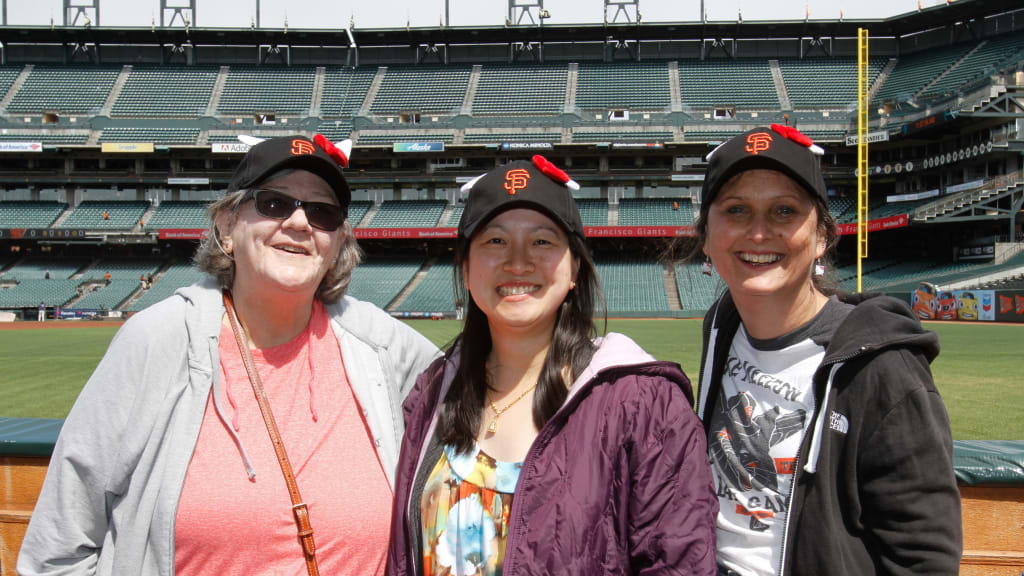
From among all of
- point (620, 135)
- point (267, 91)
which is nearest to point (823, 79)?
point (620, 135)

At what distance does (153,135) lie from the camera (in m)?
42.4

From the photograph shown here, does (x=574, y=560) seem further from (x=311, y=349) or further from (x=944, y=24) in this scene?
(x=944, y=24)

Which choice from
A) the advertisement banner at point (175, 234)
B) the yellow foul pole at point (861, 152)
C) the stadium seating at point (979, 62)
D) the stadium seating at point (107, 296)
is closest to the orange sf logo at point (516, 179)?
the yellow foul pole at point (861, 152)

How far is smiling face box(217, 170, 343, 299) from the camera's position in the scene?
2.31 meters

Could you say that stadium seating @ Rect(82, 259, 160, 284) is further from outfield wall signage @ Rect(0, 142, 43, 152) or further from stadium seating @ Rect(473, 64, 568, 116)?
stadium seating @ Rect(473, 64, 568, 116)

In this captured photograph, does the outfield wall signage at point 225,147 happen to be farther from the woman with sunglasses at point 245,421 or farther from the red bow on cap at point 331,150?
the woman with sunglasses at point 245,421

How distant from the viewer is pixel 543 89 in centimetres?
4509

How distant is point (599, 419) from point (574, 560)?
0.39 metres

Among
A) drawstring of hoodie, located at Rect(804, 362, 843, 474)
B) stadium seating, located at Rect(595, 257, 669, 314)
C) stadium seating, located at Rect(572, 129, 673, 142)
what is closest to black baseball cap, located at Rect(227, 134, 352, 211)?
drawstring of hoodie, located at Rect(804, 362, 843, 474)

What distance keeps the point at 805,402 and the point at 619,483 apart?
786 millimetres

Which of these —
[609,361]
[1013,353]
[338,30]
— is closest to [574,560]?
[609,361]

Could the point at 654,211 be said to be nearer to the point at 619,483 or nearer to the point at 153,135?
the point at 153,135

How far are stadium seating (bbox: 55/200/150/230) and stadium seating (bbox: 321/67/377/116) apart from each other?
46.7ft

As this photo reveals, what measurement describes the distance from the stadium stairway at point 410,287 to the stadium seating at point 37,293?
18424mm
